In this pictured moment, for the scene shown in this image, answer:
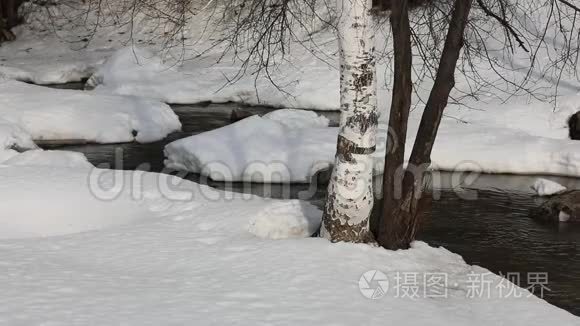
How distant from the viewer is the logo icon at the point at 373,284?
20.6 ft

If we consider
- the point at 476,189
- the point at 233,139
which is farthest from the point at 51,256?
the point at 476,189

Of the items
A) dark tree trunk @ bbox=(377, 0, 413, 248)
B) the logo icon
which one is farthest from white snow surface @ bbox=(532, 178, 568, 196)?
the logo icon

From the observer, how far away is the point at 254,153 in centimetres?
1230

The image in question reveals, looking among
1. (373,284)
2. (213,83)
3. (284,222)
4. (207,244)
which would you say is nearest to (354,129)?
(373,284)

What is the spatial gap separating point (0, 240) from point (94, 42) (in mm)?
17891

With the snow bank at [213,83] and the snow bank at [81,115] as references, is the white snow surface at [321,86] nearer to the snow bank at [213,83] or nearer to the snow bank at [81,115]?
the snow bank at [213,83]

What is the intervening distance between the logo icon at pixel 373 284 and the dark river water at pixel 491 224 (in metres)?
1.78

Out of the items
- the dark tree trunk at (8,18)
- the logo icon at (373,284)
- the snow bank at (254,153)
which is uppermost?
the dark tree trunk at (8,18)

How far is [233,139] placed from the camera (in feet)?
41.6

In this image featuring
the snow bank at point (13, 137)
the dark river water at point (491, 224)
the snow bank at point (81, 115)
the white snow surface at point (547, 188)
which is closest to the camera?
the dark river water at point (491, 224)

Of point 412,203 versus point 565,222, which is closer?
point 412,203

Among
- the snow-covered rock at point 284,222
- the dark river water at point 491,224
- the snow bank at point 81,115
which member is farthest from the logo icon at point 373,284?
the snow bank at point 81,115

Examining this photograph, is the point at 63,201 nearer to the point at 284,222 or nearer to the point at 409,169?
the point at 284,222

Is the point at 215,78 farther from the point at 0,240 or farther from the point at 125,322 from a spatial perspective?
the point at 125,322
